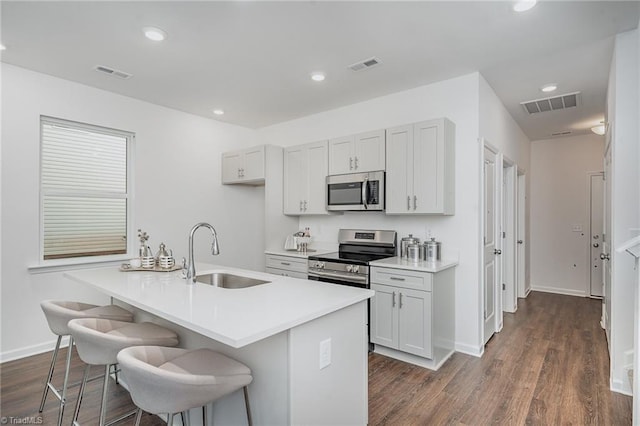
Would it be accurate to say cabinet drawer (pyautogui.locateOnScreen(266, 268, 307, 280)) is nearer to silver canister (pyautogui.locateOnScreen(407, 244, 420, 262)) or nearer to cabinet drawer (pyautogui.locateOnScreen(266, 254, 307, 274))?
cabinet drawer (pyautogui.locateOnScreen(266, 254, 307, 274))

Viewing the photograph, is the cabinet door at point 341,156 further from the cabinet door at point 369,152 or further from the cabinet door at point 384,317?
the cabinet door at point 384,317

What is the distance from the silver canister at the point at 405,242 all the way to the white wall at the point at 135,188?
2510 millimetres

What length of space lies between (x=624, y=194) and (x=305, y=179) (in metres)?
3.08

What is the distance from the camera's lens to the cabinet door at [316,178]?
162 inches

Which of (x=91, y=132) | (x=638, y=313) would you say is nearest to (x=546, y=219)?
(x=638, y=313)

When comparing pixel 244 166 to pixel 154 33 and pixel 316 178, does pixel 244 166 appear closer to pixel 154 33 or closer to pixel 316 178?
pixel 316 178

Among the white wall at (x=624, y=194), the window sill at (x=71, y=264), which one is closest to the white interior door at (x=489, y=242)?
the white wall at (x=624, y=194)

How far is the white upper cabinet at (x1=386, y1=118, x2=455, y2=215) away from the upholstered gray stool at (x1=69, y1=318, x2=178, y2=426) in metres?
2.40

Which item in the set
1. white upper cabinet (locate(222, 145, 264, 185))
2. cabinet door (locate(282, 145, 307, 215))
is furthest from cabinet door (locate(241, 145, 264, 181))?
cabinet door (locate(282, 145, 307, 215))

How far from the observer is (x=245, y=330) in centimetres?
134

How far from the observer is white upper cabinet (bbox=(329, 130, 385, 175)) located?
3.60 m

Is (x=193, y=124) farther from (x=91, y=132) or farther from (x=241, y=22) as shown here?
(x=241, y=22)

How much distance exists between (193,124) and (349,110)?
2.11 metres

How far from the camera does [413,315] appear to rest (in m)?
2.99
